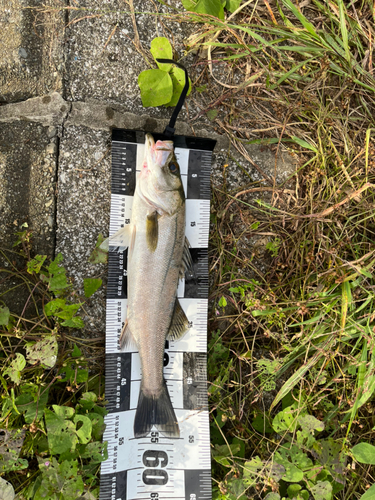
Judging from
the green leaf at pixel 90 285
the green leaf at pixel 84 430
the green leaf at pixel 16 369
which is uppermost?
the green leaf at pixel 90 285

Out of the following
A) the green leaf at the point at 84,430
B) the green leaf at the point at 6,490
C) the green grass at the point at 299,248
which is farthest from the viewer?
the green grass at the point at 299,248

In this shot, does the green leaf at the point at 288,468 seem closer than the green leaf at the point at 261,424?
Yes

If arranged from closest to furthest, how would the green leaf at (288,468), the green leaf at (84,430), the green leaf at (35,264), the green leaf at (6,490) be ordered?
the green leaf at (6,490) < the green leaf at (84,430) < the green leaf at (35,264) < the green leaf at (288,468)

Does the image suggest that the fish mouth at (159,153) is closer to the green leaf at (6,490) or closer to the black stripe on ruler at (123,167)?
the black stripe on ruler at (123,167)

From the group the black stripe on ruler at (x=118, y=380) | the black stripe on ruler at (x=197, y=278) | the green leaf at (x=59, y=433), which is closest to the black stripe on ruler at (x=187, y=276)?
the black stripe on ruler at (x=197, y=278)

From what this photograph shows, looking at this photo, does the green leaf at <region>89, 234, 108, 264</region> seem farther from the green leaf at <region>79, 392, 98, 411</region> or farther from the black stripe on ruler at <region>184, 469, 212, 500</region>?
the black stripe on ruler at <region>184, 469, 212, 500</region>

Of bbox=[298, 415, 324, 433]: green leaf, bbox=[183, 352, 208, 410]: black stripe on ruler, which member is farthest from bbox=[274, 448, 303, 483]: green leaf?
bbox=[183, 352, 208, 410]: black stripe on ruler

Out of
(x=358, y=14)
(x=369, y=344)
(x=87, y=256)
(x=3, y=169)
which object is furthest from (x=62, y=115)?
(x=369, y=344)
